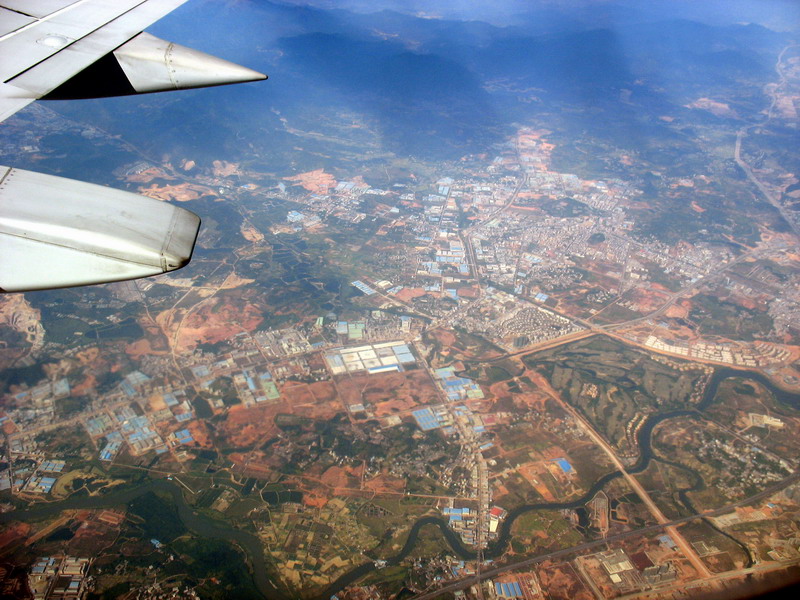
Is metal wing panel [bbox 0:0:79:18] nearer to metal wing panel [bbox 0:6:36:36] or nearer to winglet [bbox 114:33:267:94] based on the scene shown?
metal wing panel [bbox 0:6:36:36]

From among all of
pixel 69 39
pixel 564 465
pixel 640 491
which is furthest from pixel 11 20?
pixel 640 491

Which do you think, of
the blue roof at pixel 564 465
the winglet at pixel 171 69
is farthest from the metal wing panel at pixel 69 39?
the blue roof at pixel 564 465

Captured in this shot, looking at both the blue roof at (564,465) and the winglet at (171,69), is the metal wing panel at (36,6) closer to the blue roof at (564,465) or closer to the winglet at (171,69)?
the winglet at (171,69)

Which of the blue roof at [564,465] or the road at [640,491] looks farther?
the blue roof at [564,465]

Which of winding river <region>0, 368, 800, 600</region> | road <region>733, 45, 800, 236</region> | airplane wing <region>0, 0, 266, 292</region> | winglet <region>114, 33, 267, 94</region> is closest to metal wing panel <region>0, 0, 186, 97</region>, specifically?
airplane wing <region>0, 0, 266, 292</region>

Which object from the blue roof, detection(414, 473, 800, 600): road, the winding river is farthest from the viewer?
the blue roof

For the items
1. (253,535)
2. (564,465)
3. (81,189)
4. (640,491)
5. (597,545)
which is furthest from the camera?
(564,465)

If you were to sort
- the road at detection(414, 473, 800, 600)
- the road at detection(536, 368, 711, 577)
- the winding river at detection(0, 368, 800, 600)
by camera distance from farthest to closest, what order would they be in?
the road at detection(536, 368, 711, 577)
the road at detection(414, 473, 800, 600)
the winding river at detection(0, 368, 800, 600)

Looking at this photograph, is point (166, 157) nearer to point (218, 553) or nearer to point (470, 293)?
point (470, 293)

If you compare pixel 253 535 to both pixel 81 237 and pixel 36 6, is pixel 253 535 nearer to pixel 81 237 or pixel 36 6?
pixel 81 237
